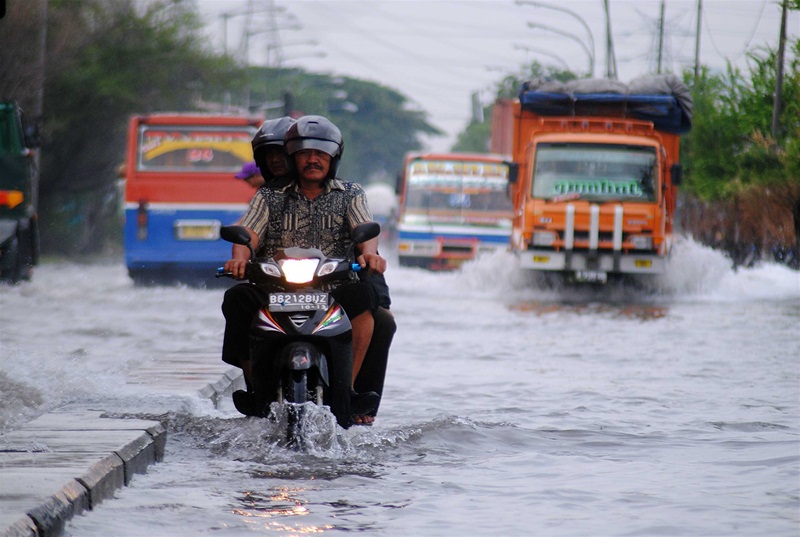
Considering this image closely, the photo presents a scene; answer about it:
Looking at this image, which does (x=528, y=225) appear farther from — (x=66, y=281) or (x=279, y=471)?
(x=279, y=471)

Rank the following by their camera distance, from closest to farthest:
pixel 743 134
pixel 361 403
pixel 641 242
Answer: pixel 361 403 → pixel 641 242 → pixel 743 134

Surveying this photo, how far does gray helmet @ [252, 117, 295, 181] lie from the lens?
8.25 metres

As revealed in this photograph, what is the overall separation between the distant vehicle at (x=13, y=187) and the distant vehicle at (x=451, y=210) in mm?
10067

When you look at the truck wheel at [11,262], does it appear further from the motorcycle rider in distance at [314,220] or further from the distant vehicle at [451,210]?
the motorcycle rider in distance at [314,220]

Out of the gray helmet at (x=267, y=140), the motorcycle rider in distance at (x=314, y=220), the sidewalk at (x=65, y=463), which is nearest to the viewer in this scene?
the sidewalk at (x=65, y=463)

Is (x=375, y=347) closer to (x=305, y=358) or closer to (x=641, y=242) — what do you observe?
(x=305, y=358)

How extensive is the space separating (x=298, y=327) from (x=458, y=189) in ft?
79.9

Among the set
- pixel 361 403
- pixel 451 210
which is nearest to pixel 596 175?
pixel 451 210

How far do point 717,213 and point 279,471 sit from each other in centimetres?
3147

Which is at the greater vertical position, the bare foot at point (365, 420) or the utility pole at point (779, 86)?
the utility pole at point (779, 86)

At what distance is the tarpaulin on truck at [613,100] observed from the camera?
24031 mm

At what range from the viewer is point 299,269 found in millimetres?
6902

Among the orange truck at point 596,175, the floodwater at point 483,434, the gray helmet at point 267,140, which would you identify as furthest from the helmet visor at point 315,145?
the orange truck at point 596,175

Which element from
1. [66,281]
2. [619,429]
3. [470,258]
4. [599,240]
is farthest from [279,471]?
[470,258]
